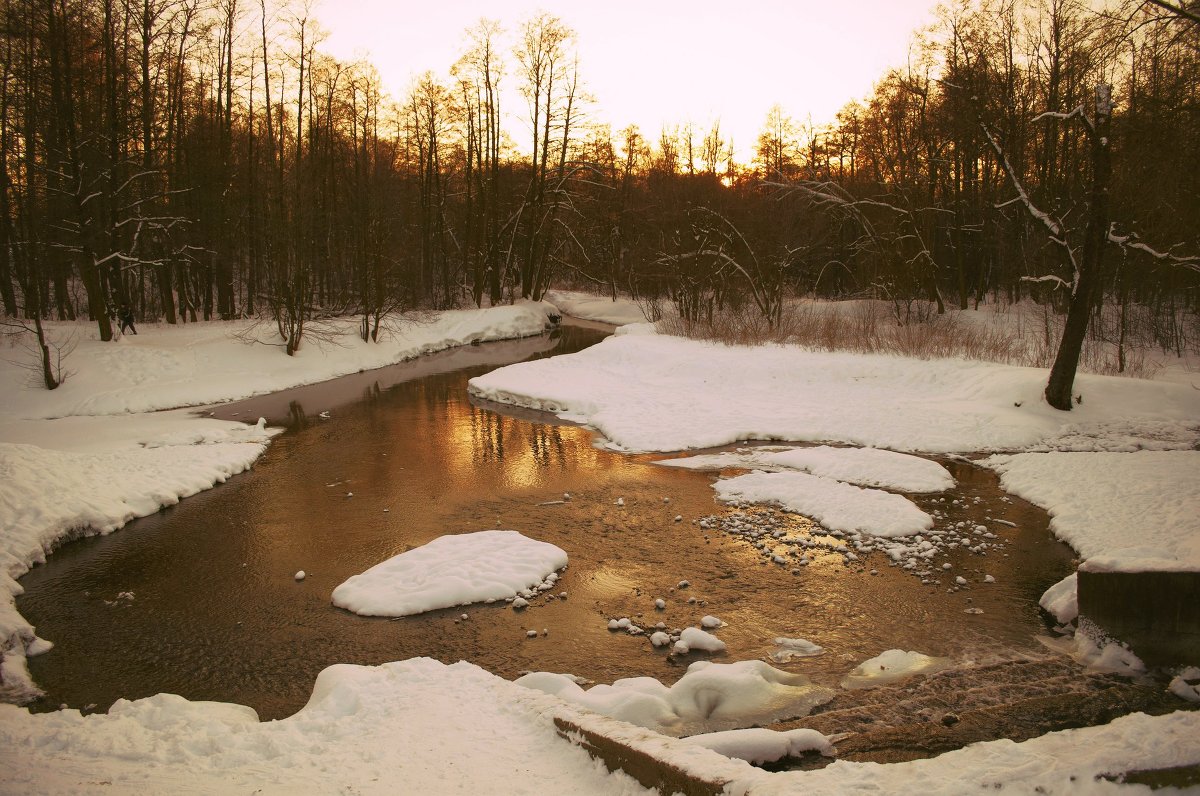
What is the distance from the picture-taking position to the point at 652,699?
5.08m

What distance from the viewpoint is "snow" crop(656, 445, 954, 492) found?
35.5 feet

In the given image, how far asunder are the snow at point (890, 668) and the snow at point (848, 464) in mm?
4929

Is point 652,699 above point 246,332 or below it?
below

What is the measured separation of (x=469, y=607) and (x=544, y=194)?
101 ft

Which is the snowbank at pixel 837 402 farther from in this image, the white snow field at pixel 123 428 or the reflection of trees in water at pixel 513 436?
the white snow field at pixel 123 428

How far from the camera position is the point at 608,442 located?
14.1m

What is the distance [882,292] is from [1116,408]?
1779 cm

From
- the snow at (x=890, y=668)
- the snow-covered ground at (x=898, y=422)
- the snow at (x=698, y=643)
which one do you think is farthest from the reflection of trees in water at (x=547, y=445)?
the snow at (x=890, y=668)

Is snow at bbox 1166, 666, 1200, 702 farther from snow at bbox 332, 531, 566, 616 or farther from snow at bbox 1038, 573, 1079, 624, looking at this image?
snow at bbox 332, 531, 566, 616

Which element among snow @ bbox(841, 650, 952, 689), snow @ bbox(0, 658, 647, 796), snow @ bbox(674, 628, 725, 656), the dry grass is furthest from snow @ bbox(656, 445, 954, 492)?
snow @ bbox(0, 658, 647, 796)

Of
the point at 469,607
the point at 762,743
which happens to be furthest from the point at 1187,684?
the point at 469,607

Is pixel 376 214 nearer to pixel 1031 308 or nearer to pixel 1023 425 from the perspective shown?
pixel 1023 425

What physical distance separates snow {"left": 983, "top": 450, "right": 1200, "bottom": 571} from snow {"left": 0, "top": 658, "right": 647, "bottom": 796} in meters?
4.76

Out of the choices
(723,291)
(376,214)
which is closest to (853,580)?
(723,291)
